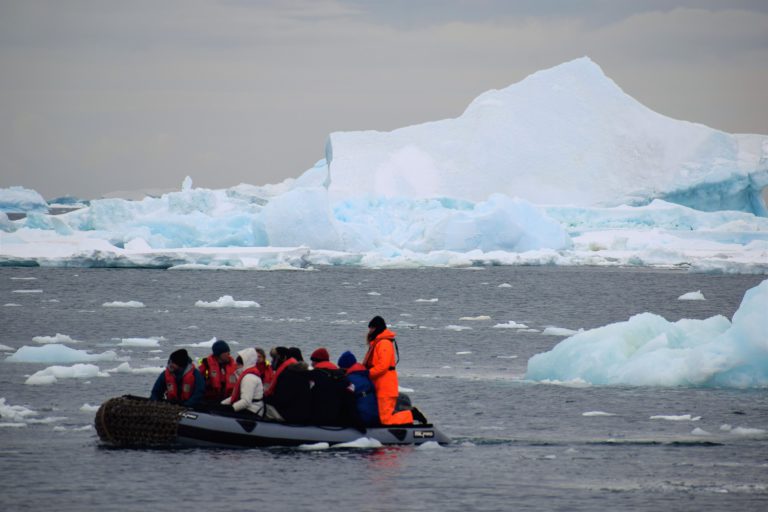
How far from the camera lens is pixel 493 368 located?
2017 cm

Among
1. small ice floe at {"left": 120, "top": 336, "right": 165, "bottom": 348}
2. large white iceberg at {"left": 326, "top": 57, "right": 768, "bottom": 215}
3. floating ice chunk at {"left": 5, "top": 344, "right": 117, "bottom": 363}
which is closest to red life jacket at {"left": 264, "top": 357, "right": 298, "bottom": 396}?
floating ice chunk at {"left": 5, "top": 344, "right": 117, "bottom": 363}

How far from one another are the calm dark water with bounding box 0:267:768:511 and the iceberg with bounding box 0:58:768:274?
15973 mm

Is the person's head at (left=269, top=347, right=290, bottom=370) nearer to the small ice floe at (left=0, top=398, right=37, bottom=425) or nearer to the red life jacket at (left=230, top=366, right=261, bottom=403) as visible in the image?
the red life jacket at (left=230, top=366, right=261, bottom=403)

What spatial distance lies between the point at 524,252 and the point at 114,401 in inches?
1491

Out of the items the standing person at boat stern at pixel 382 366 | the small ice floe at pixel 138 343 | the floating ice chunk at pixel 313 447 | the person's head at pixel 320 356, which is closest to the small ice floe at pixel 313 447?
the floating ice chunk at pixel 313 447

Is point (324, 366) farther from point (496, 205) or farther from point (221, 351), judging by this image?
point (496, 205)

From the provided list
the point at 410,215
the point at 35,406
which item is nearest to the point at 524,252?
the point at 410,215

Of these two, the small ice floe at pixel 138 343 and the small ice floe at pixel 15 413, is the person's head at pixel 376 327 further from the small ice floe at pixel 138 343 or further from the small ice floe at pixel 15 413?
the small ice floe at pixel 138 343

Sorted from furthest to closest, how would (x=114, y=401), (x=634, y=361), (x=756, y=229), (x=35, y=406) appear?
(x=756, y=229) → (x=634, y=361) → (x=35, y=406) → (x=114, y=401)

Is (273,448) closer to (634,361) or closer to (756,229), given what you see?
(634,361)

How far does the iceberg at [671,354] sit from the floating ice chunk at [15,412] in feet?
24.1

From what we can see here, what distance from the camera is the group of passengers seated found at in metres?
12.2

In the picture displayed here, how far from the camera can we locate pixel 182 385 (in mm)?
12492

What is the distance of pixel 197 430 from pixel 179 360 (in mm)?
745
